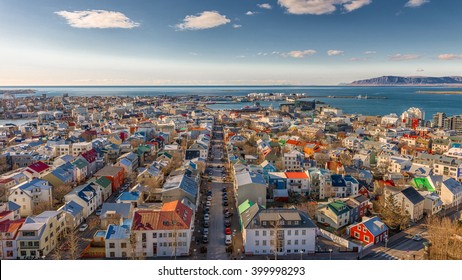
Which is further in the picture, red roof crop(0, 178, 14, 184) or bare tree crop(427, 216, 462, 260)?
red roof crop(0, 178, 14, 184)

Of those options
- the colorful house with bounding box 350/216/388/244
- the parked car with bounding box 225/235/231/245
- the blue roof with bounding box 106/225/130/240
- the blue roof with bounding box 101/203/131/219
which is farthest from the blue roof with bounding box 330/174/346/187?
the blue roof with bounding box 106/225/130/240

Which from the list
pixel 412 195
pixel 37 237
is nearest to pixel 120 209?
pixel 37 237

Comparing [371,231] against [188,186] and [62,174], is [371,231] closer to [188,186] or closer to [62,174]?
[188,186]

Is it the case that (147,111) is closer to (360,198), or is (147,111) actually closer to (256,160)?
(256,160)

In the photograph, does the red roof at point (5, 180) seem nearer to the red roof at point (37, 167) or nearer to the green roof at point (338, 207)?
the red roof at point (37, 167)

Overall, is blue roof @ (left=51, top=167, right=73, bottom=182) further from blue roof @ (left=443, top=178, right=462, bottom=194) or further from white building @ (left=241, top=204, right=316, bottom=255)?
blue roof @ (left=443, top=178, right=462, bottom=194)
